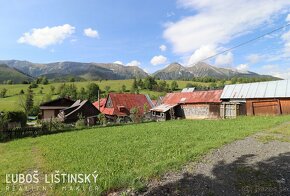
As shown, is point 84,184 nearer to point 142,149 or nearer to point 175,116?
point 142,149

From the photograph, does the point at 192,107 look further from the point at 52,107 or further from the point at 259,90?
the point at 52,107

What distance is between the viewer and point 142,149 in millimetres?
16172

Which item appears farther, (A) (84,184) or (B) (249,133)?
(B) (249,133)

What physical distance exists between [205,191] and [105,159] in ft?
22.3

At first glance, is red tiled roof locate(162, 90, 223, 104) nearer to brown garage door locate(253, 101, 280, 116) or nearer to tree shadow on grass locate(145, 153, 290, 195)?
brown garage door locate(253, 101, 280, 116)

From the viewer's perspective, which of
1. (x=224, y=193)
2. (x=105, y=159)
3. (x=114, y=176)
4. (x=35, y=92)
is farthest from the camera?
(x=35, y=92)

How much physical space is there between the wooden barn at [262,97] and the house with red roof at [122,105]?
18986mm

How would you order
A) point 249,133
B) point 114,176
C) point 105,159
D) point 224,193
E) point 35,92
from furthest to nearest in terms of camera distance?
point 35,92, point 249,133, point 105,159, point 114,176, point 224,193

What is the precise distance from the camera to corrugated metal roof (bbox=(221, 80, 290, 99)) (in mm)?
37469

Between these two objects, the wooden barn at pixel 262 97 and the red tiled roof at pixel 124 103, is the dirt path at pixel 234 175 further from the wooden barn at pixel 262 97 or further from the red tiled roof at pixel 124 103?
the red tiled roof at pixel 124 103

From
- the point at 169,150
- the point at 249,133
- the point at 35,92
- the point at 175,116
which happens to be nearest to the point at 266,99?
the point at 175,116

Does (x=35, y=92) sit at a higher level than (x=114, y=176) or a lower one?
higher

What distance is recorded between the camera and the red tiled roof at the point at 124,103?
55.3 meters

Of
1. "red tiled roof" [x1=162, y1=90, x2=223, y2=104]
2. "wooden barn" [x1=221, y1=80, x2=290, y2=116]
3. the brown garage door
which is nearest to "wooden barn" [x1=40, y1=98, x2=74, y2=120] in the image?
"red tiled roof" [x1=162, y1=90, x2=223, y2=104]
